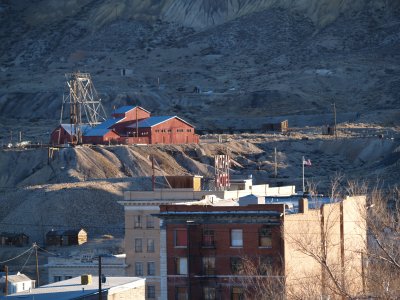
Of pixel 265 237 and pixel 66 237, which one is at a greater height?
pixel 66 237

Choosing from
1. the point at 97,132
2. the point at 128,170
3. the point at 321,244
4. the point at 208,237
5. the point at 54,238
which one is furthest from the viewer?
the point at 97,132

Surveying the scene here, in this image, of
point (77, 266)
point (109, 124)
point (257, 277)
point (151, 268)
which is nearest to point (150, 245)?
point (151, 268)

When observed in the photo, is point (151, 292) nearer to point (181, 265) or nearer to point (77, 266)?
point (181, 265)

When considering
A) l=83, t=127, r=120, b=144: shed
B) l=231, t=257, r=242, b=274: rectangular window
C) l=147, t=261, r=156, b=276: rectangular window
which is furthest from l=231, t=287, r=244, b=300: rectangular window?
l=83, t=127, r=120, b=144: shed

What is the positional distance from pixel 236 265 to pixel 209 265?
35.5 inches

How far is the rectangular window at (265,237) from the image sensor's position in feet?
158

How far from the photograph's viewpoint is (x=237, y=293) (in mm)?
48062

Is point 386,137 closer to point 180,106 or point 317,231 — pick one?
point 180,106

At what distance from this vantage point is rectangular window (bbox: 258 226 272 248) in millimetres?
48281

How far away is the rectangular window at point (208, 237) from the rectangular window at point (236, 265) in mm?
847

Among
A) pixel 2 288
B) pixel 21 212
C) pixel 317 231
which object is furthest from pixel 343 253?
pixel 21 212

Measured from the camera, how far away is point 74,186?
104m

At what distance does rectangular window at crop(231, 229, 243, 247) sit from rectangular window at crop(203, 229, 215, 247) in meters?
0.60

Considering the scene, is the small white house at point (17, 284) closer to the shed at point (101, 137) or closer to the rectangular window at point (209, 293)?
the rectangular window at point (209, 293)
